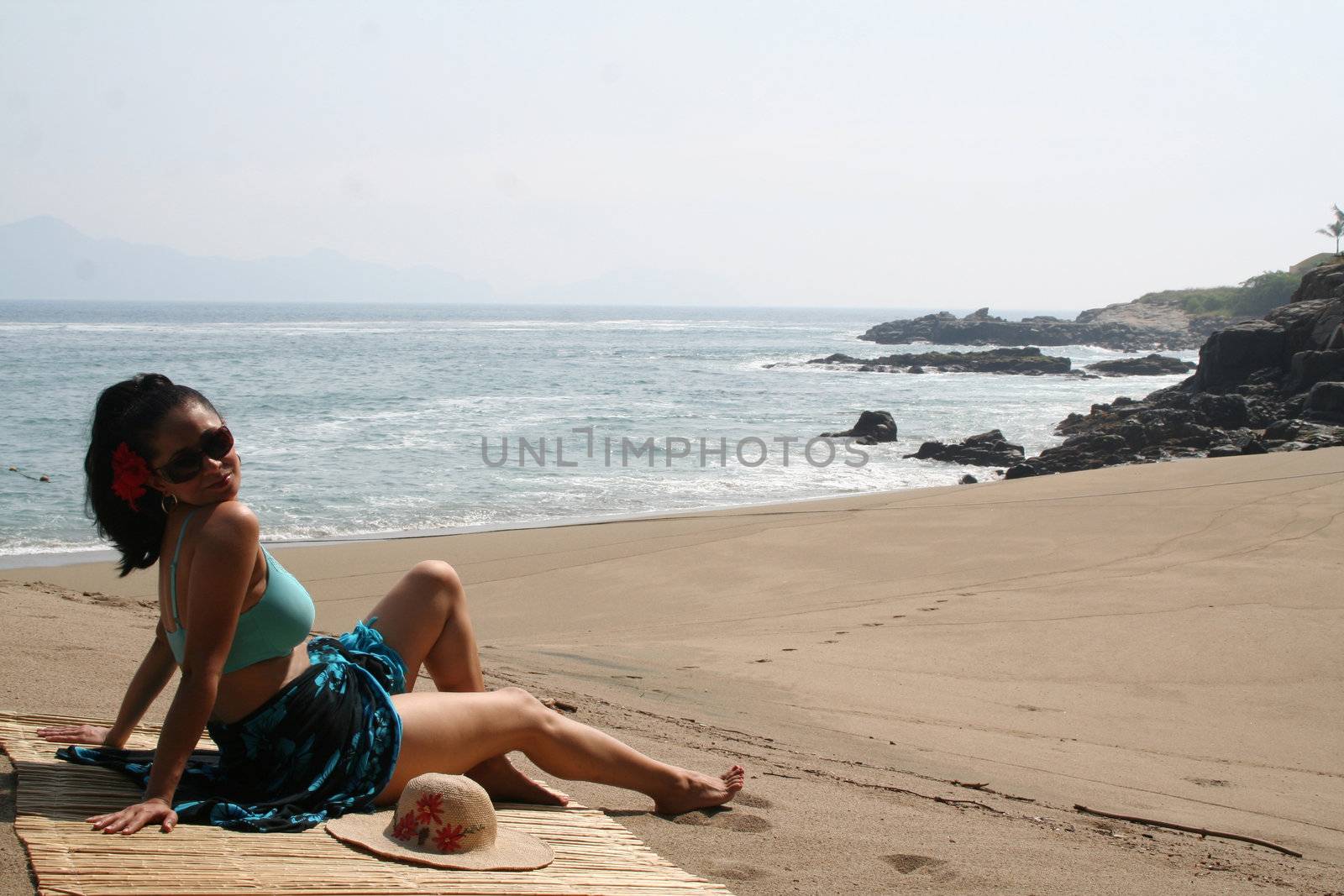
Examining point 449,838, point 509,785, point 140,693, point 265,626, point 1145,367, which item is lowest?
point 509,785

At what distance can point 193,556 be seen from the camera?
2.59m

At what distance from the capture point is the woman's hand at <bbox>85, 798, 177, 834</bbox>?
2457 millimetres

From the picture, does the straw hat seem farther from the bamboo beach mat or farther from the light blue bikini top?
the light blue bikini top

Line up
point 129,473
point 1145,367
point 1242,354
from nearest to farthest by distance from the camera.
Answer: point 129,473, point 1242,354, point 1145,367

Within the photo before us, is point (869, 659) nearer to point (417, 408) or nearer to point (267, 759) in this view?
point (267, 759)

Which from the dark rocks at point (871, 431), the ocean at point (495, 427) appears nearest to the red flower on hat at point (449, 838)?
the ocean at point (495, 427)

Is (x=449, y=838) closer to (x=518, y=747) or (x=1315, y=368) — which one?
(x=518, y=747)

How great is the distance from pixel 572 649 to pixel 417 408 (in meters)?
24.1

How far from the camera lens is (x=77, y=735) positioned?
3.24m

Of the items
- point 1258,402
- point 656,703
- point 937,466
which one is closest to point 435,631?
point 656,703

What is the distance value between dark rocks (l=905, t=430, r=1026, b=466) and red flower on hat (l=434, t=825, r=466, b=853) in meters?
19.2

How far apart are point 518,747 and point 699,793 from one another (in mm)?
686

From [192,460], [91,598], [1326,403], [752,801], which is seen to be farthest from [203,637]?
[1326,403]

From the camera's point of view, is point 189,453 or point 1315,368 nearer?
point 189,453
